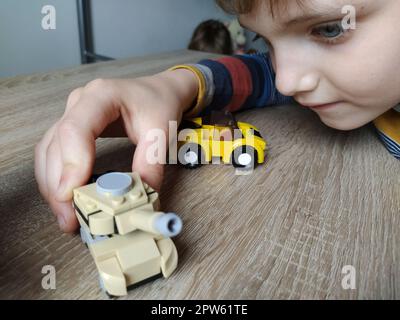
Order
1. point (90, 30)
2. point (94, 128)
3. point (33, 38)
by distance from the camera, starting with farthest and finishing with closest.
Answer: point (90, 30) → point (33, 38) → point (94, 128)

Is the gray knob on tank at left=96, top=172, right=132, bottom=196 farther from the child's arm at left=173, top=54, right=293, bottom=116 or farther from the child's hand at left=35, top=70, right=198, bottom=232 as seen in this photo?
the child's arm at left=173, top=54, right=293, bottom=116

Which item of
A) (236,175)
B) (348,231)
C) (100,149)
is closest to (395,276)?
(348,231)

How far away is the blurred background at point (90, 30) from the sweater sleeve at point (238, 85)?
0.62m

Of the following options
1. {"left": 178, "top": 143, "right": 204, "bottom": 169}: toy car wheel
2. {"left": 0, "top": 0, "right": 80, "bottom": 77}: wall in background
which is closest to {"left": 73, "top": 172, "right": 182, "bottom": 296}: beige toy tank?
{"left": 178, "top": 143, "right": 204, "bottom": 169}: toy car wheel

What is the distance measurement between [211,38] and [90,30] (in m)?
0.62

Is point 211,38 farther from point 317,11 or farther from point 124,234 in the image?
point 124,234

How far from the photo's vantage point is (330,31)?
0.38m

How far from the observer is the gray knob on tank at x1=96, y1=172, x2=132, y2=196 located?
252 mm

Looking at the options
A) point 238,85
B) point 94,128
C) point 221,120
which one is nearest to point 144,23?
point 238,85

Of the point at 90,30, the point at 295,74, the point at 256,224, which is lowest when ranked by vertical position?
the point at 256,224

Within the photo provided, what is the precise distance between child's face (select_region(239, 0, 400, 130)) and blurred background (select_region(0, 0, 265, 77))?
86 cm

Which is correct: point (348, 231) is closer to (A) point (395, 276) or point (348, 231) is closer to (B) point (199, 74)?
(A) point (395, 276)

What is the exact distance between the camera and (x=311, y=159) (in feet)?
1.44

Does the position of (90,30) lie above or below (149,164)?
above
